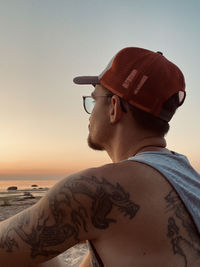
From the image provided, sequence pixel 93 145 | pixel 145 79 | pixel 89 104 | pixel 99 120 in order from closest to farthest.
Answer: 1. pixel 145 79
2. pixel 99 120
3. pixel 93 145
4. pixel 89 104

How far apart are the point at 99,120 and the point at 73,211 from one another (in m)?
0.92

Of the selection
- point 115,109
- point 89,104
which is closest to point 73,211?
point 115,109

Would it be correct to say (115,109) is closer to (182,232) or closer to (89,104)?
(89,104)

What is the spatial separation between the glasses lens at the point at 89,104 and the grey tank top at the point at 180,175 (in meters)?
0.88

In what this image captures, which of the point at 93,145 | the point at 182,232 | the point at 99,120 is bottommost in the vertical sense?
the point at 182,232

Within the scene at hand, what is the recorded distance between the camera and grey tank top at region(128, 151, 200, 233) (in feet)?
4.82

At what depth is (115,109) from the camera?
2068 millimetres

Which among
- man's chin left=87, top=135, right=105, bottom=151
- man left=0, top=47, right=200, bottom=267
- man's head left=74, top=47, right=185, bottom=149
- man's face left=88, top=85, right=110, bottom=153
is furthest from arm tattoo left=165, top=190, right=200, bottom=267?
man's chin left=87, top=135, right=105, bottom=151

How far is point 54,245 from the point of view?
4.92 feet

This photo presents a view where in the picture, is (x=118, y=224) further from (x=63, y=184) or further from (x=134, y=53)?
(x=134, y=53)

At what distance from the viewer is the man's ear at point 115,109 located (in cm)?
205

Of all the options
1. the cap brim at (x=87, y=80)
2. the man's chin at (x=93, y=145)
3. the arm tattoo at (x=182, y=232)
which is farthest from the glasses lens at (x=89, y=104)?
the arm tattoo at (x=182, y=232)

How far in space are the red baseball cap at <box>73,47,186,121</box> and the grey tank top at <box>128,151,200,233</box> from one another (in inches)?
16.0

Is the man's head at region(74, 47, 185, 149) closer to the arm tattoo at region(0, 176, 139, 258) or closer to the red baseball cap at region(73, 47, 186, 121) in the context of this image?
the red baseball cap at region(73, 47, 186, 121)
